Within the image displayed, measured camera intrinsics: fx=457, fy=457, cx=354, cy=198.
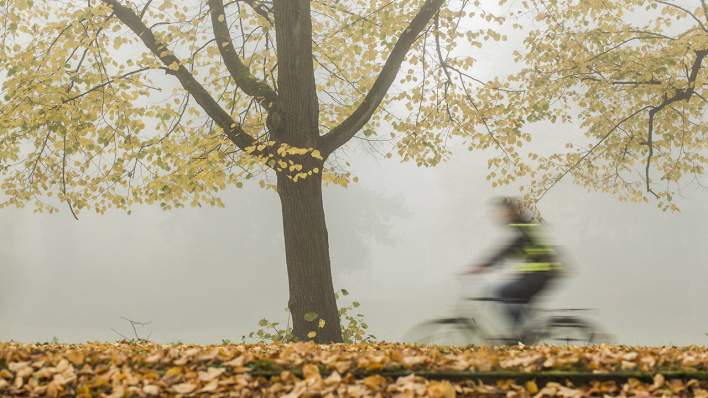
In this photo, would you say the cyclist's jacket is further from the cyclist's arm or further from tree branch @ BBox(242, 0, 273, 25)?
tree branch @ BBox(242, 0, 273, 25)

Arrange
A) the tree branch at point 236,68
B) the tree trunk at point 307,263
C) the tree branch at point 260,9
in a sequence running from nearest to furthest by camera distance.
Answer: the tree trunk at point 307,263
the tree branch at point 236,68
the tree branch at point 260,9

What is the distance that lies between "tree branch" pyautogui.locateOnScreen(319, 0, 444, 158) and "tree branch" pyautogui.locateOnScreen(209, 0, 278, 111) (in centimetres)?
90

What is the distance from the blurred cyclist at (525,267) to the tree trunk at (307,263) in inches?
68.0

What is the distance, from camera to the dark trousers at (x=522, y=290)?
5031mm

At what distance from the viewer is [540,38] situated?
8875 mm

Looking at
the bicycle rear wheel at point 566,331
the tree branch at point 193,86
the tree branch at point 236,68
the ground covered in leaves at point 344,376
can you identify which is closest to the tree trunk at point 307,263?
the tree branch at point 193,86

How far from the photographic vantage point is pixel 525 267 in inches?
199

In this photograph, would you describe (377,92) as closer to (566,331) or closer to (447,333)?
(447,333)

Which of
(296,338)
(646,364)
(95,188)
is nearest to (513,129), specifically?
(296,338)

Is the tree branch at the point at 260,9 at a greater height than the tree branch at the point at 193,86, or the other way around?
the tree branch at the point at 260,9

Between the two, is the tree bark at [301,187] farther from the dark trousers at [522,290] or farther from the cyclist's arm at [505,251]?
the dark trousers at [522,290]

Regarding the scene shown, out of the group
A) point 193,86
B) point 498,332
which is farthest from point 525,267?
point 193,86

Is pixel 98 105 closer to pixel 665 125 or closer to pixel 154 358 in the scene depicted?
pixel 154 358

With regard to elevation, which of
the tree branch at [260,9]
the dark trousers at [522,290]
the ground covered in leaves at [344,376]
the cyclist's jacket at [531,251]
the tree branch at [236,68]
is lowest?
the ground covered in leaves at [344,376]
